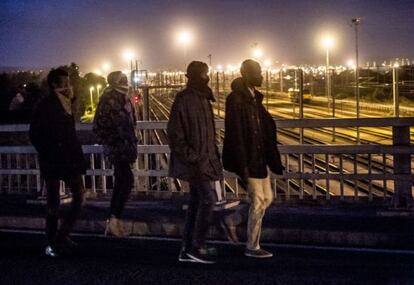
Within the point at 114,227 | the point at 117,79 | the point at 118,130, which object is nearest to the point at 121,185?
the point at 114,227

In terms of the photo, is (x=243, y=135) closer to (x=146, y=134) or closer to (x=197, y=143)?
(x=197, y=143)

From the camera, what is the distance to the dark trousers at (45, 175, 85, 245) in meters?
7.75

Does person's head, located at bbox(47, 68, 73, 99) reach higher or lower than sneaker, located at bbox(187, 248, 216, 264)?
higher

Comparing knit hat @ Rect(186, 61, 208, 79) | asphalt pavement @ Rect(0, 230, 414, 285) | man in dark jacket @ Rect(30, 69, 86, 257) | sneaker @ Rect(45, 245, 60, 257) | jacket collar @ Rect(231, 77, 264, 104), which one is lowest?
asphalt pavement @ Rect(0, 230, 414, 285)

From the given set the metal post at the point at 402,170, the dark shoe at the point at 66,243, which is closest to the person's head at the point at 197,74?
the dark shoe at the point at 66,243

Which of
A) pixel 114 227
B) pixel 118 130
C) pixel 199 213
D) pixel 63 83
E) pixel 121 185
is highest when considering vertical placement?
pixel 63 83

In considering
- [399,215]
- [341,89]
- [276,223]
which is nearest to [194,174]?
[276,223]

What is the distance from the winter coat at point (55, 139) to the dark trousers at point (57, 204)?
3.8 inches

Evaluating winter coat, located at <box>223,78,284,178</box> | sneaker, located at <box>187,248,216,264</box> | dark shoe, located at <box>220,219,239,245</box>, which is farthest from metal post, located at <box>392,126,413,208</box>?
sneaker, located at <box>187,248,216,264</box>

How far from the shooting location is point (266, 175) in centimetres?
712

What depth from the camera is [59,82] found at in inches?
302

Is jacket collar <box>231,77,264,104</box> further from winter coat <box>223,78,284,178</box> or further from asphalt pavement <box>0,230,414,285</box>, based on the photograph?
asphalt pavement <box>0,230,414,285</box>

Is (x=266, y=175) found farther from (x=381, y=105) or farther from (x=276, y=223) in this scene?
(x=381, y=105)

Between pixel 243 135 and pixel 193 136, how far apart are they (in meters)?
0.50
